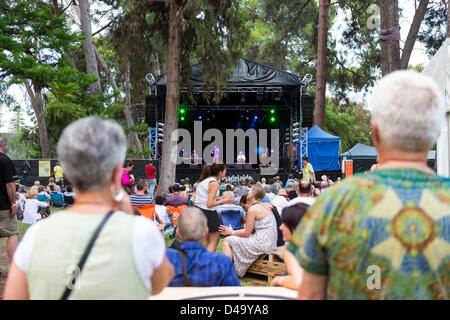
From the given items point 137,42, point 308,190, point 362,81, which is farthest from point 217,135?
point 308,190

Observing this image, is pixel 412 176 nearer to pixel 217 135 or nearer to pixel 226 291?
pixel 226 291

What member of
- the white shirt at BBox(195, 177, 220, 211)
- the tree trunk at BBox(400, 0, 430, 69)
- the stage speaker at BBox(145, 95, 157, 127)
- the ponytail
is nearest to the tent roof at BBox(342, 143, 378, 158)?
the tree trunk at BBox(400, 0, 430, 69)

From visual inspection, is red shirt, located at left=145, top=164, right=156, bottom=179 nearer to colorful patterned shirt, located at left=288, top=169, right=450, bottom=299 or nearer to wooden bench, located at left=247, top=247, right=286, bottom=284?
wooden bench, located at left=247, top=247, right=286, bottom=284

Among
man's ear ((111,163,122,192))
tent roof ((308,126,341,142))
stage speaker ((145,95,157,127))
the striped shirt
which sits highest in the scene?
stage speaker ((145,95,157,127))

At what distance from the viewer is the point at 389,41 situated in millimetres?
7633

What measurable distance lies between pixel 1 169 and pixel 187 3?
8.85 m

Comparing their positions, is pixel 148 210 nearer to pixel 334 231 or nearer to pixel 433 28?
pixel 334 231

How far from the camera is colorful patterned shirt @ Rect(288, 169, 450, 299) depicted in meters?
1.23

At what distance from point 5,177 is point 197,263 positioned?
2.94 m

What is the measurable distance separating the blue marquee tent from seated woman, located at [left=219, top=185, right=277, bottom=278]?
A: 1330 cm

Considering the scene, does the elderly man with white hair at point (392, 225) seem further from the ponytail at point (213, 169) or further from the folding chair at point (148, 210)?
the folding chair at point (148, 210)

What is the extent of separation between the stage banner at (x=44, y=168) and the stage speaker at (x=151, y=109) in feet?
15.5

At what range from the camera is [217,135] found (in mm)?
22188

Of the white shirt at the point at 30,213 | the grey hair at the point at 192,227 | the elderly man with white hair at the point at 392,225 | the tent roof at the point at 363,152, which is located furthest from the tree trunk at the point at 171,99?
the elderly man with white hair at the point at 392,225
